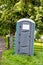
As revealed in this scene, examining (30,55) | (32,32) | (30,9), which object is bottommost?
(30,55)

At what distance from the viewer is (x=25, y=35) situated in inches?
436

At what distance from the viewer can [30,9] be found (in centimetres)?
1275

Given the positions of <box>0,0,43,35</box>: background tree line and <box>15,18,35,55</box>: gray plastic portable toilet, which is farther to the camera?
<box>0,0,43,35</box>: background tree line

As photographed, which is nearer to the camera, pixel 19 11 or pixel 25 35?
pixel 25 35

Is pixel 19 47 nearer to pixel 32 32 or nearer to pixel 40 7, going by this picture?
pixel 32 32

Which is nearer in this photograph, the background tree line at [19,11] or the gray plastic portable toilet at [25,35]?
the gray plastic portable toilet at [25,35]

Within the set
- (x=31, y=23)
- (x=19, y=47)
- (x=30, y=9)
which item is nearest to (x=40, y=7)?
(x=30, y=9)

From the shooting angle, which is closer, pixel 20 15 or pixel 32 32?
pixel 32 32

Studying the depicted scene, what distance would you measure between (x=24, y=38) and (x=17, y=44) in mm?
368

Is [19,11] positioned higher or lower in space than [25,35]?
higher

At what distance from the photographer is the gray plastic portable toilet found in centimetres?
1105

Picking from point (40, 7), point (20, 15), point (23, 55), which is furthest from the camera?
point (20, 15)

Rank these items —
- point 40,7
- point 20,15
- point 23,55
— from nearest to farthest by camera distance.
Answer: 1. point 23,55
2. point 40,7
3. point 20,15

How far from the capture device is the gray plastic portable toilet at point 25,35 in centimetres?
1105
